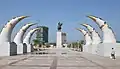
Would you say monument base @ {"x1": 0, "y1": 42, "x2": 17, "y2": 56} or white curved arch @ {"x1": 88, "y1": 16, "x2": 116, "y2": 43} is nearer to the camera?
white curved arch @ {"x1": 88, "y1": 16, "x2": 116, "y2": 43}

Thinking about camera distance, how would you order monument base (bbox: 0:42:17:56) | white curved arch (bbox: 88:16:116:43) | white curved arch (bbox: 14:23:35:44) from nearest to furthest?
white curved arch (bbox: 88:16:116:43)
monument base (bbox: 0:42:17:56)
white curved arch (bbox: 14:23:35:44)

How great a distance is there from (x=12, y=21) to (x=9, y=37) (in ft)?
8.57

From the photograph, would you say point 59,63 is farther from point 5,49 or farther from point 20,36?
point 20,36

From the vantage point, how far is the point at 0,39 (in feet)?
146

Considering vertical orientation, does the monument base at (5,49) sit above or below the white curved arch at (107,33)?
below

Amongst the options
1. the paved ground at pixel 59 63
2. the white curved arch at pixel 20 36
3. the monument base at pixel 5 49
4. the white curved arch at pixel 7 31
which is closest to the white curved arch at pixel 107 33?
the paved ground at pixel 59 63

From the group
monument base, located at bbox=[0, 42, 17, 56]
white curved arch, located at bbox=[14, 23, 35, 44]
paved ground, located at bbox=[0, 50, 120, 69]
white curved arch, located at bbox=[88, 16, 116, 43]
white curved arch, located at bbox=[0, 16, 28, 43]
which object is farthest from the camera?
white curved arch, located at bbox=[14, 23, 35, 44]

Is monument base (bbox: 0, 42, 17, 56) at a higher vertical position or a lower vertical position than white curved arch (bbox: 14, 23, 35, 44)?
lower

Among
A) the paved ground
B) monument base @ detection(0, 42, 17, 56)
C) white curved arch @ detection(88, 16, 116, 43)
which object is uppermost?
white curved arch @ detection(88, 16, 116, 43)

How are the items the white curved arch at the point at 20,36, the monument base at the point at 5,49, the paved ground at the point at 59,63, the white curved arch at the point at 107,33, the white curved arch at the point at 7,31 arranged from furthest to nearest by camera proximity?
the white curved arch at the point at 20,36
the white curved arch at the point at 7,31
the monument base at the point at 5,49
the white curved arch at the point at 107,33
the paved ground at the point at 59,63

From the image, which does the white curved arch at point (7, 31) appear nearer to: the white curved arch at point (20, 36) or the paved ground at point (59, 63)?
the paved ground at point (59, 63)

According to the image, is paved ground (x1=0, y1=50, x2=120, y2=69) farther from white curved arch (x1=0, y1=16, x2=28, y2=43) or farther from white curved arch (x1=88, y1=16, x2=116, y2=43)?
white curved arch (x1=0, y1=16, x2=28, y2=43)

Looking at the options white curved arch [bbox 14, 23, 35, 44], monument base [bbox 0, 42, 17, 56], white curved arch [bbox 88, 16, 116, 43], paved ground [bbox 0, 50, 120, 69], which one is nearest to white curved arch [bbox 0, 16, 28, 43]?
monument base [bbox 0, 42, 17, 56]

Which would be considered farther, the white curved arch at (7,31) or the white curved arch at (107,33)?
the white curved arch at (7,31)
